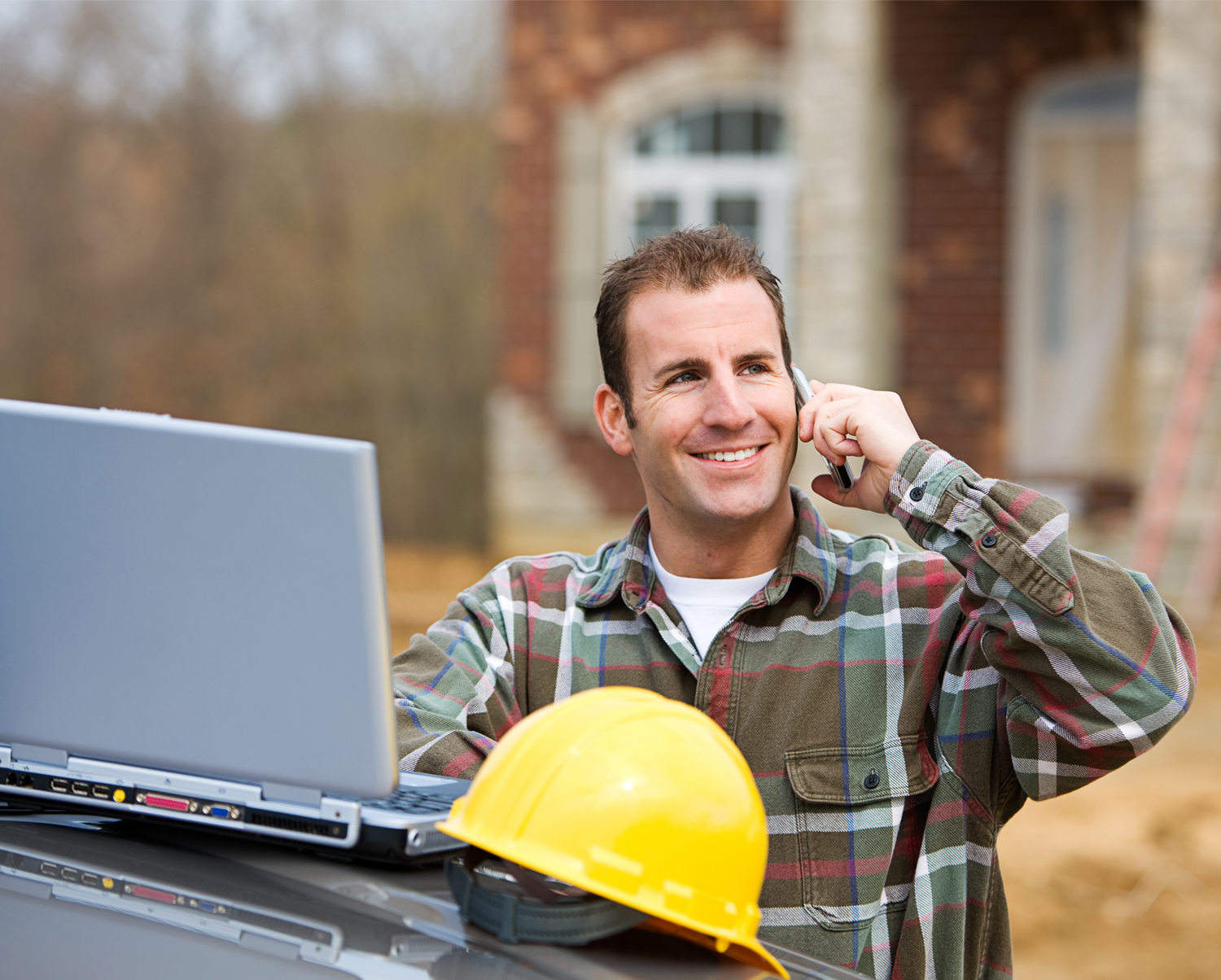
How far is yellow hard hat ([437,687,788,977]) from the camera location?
1515mm

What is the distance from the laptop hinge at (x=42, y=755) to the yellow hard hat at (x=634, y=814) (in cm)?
51

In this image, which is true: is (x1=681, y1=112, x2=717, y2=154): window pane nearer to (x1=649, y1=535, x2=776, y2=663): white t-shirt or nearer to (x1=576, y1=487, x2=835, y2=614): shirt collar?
(x1=576, y1=487, x2=835, y2=614): shirt collar

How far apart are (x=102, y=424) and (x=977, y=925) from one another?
156 cm

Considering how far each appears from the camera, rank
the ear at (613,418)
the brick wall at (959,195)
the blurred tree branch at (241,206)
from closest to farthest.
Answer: the ear at (613,418), the brick wall at (959,195), the blurred tree branch at (241,206)

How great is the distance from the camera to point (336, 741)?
1.54m

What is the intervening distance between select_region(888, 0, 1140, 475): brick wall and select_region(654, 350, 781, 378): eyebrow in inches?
308

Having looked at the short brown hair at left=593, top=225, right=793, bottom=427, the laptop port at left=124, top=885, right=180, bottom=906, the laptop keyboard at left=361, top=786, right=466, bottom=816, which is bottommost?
the laptop port at left=124, top=885, right=180, bottom=906

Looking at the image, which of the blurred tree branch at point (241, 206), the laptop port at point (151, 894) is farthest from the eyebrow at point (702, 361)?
the blurred tree branch at point (241, 206)

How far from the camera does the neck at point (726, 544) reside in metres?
2.49

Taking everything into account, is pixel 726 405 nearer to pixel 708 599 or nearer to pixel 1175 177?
pixel 708 599

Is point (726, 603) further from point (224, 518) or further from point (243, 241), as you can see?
point (243, 241)

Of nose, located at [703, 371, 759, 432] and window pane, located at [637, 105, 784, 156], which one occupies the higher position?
window pane, located at [637, 105, 784, 156]

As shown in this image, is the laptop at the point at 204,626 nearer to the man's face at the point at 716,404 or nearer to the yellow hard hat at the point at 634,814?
the yellow hard hat at the point at 634,814

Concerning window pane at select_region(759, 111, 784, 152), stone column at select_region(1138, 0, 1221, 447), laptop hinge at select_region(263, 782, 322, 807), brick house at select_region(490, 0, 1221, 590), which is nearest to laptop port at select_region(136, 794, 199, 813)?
laptop hinge at select_region(263, 782, 322, 807)
